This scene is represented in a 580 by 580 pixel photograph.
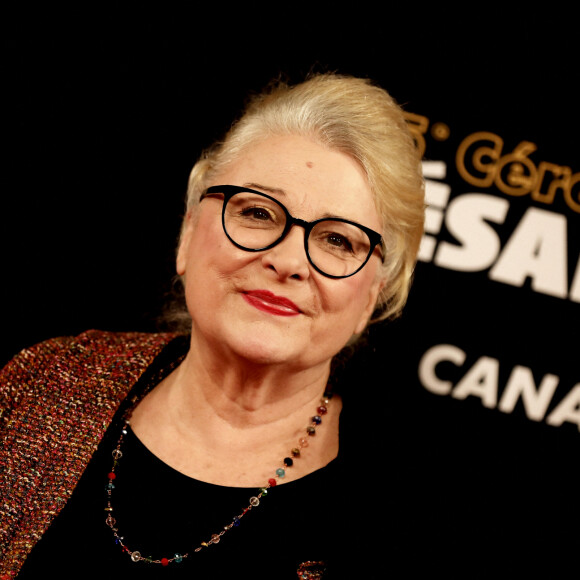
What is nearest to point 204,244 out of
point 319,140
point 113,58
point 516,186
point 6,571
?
point 319,140

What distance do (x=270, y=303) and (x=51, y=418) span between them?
2.20 ft

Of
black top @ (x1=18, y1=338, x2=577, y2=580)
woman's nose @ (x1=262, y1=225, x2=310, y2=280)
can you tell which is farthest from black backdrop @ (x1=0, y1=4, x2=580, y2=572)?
woman's nose @ (x1=262, y1=225, x2=310, y2=280)

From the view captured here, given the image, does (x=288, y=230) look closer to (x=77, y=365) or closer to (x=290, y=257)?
(x=290, y=257)

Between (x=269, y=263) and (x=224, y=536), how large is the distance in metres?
0.64

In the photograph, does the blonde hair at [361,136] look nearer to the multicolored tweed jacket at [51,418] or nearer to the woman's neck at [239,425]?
the woman's neck at [239,425]

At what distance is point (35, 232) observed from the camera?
206 cm

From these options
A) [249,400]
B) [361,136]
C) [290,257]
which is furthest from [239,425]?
[361,136]

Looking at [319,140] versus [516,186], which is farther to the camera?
[516,186]

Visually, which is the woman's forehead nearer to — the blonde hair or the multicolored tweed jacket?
the blonde hair

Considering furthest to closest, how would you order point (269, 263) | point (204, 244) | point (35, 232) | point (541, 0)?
point (35, 232) → point (541, 0) → point (204, 244) → point (269, 263)

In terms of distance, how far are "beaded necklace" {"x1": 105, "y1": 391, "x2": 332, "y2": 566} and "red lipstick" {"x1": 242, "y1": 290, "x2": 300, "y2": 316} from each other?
1.21 ft

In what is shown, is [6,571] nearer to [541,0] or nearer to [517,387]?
[517,387]

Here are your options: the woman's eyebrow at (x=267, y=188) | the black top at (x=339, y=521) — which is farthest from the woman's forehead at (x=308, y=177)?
the black top at (x=339, y=521)

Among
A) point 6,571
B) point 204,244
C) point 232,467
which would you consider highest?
point 204,244
